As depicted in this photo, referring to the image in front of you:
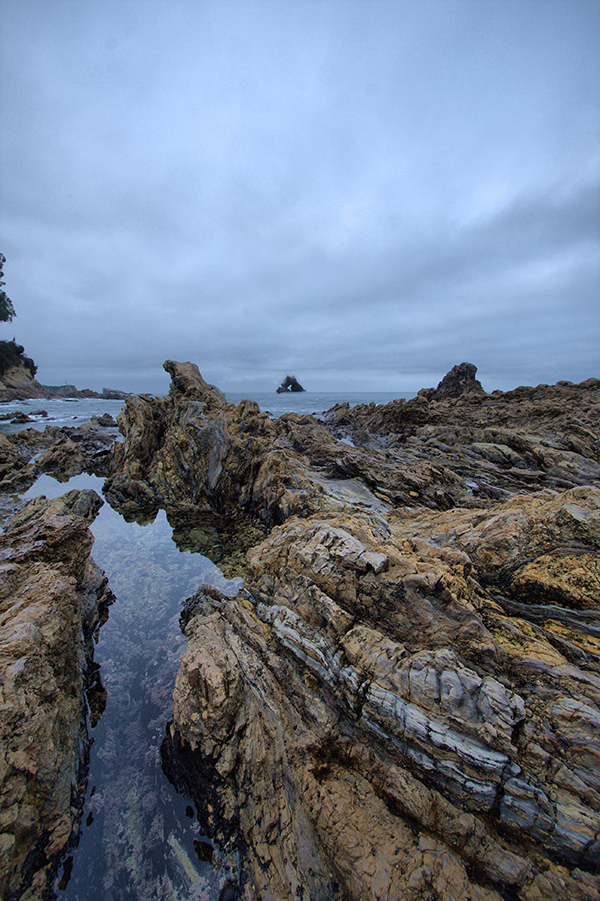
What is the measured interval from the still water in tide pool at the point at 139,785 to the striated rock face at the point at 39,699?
40 centimetres

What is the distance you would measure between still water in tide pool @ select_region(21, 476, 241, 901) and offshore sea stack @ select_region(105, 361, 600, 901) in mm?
442

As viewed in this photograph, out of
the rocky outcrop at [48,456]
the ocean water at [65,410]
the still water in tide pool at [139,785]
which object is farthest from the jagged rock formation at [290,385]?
the still water in tide pool at [139,785]

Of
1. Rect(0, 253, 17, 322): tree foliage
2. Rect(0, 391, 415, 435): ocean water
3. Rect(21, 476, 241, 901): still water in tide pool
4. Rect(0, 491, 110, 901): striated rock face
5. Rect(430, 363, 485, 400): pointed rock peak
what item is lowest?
Rect(21, 476, 241, 901): still water in tide pool

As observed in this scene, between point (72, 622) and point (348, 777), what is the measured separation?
672 cm

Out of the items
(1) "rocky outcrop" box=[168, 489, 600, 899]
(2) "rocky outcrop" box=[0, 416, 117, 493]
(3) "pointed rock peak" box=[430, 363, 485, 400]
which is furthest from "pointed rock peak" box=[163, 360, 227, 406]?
(3) "pointed rock peak" box=[430, 363, 485, 400]

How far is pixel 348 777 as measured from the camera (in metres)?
5.09

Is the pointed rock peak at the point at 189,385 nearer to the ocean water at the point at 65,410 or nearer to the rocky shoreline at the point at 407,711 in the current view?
the rocky shoreline at the point at 407,711

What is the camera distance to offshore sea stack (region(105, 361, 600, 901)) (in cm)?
401

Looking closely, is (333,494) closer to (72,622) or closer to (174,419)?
(72,622)

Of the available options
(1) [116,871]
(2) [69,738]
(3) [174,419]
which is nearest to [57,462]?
(3) [174,419]

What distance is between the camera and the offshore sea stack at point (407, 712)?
4012 mm

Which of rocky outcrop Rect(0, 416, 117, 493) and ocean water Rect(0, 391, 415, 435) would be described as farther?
ocean water Rect(0, 391, 415, 435)

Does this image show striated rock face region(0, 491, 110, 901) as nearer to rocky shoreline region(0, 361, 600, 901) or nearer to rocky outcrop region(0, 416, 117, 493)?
rocky shoreline region(0, 361, 600, 901)

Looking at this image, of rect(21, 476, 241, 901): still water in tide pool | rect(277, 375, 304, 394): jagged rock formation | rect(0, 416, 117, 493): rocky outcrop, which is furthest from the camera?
rect(277, 375, 304, 394): jagged rock formation
